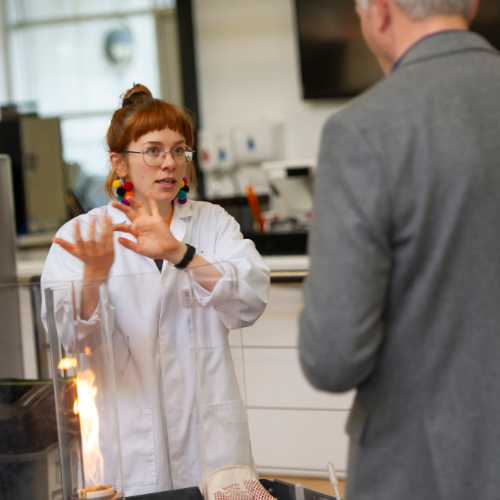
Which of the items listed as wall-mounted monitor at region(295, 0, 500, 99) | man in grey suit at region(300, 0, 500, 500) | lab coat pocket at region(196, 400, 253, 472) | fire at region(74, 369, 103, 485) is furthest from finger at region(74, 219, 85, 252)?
wall-mounted monitor at region(295, 0, 500, 99)

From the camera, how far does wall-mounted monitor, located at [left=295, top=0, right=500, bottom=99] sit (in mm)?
3000

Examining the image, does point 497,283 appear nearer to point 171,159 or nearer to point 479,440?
point 479,440

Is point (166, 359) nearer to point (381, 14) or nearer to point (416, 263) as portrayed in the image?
point (416, 263)

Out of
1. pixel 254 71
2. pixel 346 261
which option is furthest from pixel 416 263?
pixel 254 71

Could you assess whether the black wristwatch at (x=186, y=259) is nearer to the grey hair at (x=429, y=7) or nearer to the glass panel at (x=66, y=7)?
the grey hair at (x=429, y=7)

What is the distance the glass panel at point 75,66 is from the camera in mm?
3717

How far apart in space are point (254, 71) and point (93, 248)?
236cm

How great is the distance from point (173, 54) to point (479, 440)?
3.21 metres

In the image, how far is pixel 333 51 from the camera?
3.04 meters

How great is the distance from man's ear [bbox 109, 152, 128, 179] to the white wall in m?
1.94

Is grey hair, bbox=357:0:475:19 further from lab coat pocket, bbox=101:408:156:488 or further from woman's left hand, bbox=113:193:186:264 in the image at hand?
lab coat pocket, bbox=101:408:156:488

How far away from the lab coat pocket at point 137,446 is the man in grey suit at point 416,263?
405mm

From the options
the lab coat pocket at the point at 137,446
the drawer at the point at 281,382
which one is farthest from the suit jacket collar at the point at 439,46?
the drawer at the point at 281,382

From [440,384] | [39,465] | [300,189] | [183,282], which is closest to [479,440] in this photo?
[440,384]
